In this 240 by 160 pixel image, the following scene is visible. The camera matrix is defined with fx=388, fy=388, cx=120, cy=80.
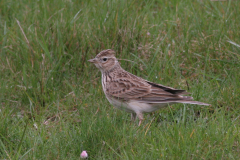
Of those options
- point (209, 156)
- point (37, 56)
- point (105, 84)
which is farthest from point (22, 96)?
point (209, 156)

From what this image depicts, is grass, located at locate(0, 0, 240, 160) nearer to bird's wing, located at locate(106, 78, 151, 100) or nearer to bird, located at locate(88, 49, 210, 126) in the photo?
bird, located at locate(88, 49, 210, 126)

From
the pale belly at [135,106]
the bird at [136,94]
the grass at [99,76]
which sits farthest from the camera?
the pale belly at [135,106]

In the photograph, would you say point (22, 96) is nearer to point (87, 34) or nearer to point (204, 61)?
point (87, 34)

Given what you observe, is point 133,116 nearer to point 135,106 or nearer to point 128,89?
point 135,106

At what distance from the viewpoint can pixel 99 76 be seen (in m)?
7.05

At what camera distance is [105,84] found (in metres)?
6.11

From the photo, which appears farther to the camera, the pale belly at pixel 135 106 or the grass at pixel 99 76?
the pale belly at pixel 135 106

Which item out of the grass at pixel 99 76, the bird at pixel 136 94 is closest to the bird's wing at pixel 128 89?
the bird at pixel 136 94

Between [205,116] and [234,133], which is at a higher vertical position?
[234,133]

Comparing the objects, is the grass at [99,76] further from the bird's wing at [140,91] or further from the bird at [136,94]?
the bird's wing at [140,91]

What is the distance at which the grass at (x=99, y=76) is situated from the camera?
461cm

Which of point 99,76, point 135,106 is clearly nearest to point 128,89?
point 135,106

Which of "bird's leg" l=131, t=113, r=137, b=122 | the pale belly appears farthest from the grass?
"bird's leg" l=131, t=113, r=137, b=122

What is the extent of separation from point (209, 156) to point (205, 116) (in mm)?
1353
